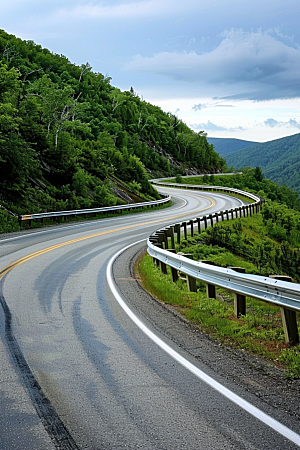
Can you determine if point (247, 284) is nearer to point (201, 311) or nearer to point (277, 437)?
point (201, 311)

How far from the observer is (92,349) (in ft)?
21.4

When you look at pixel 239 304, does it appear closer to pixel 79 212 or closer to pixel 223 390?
pixel 223 390

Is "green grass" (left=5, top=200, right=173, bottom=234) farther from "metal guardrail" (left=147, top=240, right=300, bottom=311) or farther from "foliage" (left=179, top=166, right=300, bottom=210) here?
"foliage" (left=179, top=166, right=300, bottom=210)

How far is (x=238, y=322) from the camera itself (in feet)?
26.3

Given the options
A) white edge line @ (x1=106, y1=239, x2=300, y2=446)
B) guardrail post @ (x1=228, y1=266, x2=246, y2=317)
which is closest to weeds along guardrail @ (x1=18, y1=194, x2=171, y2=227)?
white edge line @ (x1=106, y1=239, x2=300, y2=446)

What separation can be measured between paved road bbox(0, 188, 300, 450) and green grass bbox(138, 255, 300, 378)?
75 cm

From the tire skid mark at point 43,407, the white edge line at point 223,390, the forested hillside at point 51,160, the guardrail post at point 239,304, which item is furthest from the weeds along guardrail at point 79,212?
the tire skid mark at point 43,407

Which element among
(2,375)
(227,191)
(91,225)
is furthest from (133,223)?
(227,191)

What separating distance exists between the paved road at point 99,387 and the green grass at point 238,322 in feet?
2.45

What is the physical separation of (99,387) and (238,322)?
3598mm

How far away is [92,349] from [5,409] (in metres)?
2.13

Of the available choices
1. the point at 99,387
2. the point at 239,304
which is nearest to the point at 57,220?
the point at 239,304

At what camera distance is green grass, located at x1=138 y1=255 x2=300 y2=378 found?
6272mm

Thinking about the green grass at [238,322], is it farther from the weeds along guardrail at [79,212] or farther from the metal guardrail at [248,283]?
the weeds along guardrail at [79,212]
